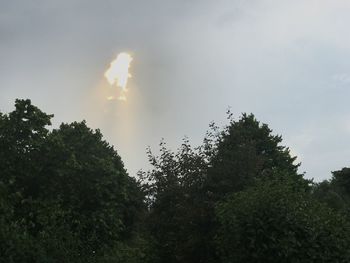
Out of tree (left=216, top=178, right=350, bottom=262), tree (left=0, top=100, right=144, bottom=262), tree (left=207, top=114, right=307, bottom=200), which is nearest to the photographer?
tree (left=216, top=178, right=350, bottom=262)

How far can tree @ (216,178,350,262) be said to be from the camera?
13.0 meters

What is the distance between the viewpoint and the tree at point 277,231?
13.0m

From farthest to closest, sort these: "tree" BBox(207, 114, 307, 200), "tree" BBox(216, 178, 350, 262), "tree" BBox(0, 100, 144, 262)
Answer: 1. "tree" BBox(0, 100, 144, 262)
2. "tree" BBox(207, 114, 307, 200)
3. "tree" BBox(216, 178, 350, 262)

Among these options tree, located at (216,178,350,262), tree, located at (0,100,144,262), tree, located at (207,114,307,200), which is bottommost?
tree, located at (216,178,350,262)

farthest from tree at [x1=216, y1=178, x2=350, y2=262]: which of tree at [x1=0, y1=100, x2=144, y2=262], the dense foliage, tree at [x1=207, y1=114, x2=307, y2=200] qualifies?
tree at [x1=0, y1=100, x2=144, y2=262]

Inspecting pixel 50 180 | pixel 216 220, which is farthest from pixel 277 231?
pixel 50 180

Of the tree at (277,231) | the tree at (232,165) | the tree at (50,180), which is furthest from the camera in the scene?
the tree at (50,180)

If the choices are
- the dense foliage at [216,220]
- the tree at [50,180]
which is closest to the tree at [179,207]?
the dense foliage at [216,220]

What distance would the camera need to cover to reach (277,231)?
13094mm

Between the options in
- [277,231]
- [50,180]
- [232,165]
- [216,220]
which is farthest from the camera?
[50,180]

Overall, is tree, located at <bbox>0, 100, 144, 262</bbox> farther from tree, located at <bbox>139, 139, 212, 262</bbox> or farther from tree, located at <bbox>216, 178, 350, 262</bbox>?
tree, located at <bbox>216, 178, 350, 262</bbox>

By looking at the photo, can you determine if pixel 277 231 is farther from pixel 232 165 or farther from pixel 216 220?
pixel 232 165

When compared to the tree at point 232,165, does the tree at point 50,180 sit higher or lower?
higher

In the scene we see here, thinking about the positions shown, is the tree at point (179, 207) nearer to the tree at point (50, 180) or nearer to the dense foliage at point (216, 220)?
the dense foliage at point (216, 220)
